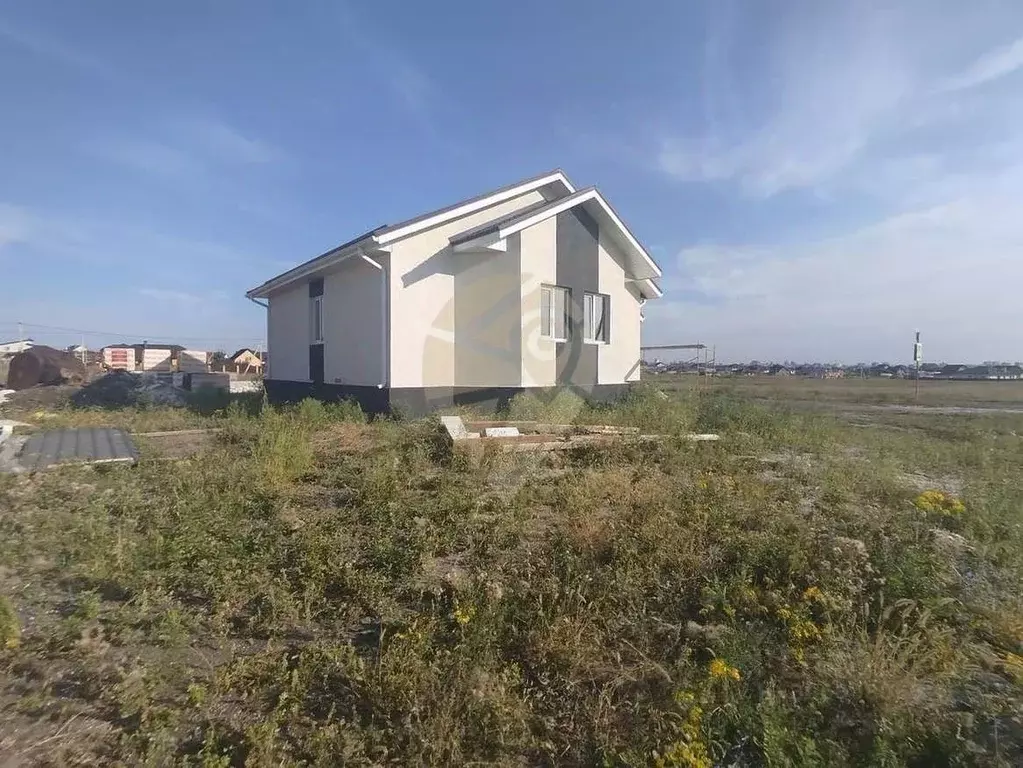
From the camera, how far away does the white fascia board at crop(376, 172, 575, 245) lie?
369 inches

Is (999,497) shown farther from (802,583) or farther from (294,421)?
(294,421)

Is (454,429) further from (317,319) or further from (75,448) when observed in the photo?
(317,319)

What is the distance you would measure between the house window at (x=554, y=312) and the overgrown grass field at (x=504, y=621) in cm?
→ 602

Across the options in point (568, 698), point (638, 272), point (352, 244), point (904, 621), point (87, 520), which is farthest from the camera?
point (638, 272)

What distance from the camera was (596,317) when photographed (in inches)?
493

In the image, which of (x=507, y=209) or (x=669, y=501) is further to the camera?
(x=507, y=209)

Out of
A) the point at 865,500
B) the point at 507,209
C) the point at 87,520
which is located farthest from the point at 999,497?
the point at 507,209

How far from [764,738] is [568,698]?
86 centimetres

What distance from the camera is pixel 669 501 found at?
190 inches


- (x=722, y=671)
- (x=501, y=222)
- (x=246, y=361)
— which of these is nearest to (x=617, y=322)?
(x=501, y=222)

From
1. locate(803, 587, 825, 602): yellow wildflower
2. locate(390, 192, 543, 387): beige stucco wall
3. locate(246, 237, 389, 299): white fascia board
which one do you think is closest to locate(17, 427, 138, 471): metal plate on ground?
locate(390, 192, 543, 387): beige stucco wall

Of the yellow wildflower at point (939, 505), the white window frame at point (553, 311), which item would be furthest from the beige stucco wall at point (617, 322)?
the yellow wildflower at point (939, 505)

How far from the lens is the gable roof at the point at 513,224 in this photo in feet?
31.3

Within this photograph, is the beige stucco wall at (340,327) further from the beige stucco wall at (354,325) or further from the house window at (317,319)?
the house window at (317,319)
